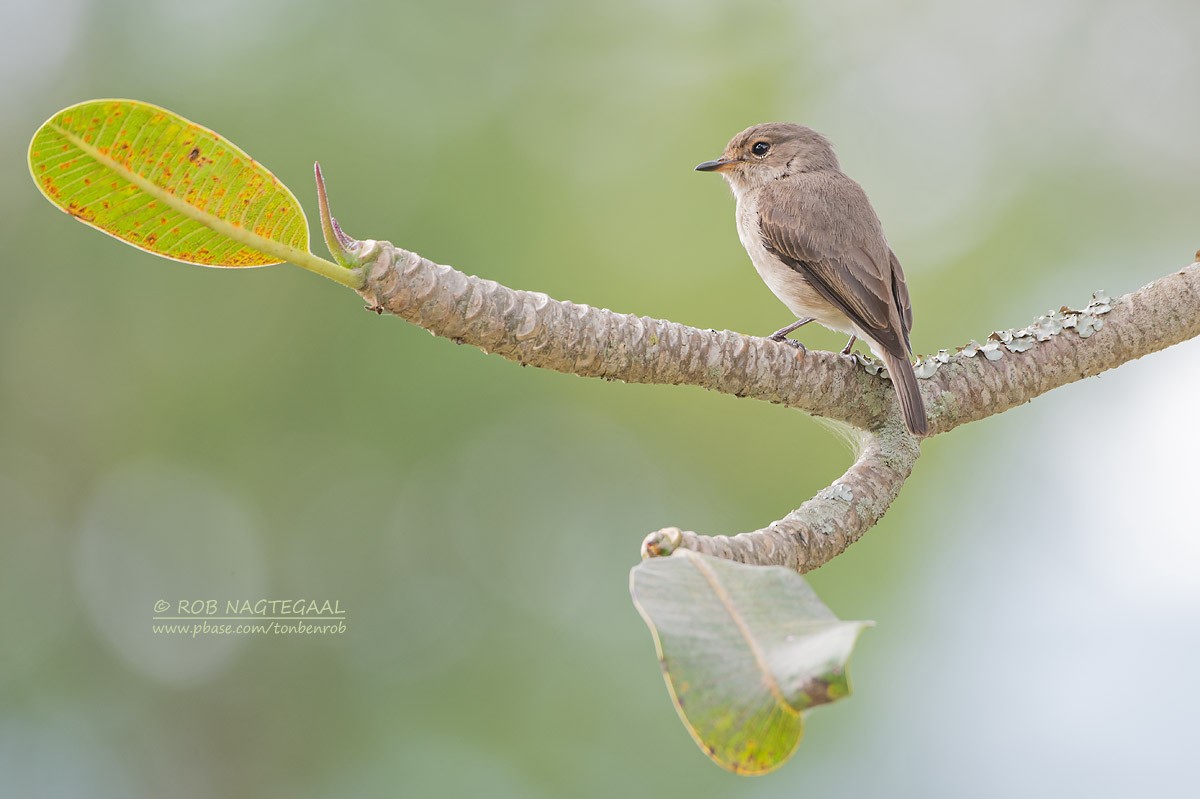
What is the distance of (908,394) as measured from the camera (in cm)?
258

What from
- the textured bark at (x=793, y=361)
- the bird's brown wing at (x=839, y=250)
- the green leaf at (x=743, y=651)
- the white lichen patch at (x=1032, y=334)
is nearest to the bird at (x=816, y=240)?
the bird's brown wing at (x=839, y=250)

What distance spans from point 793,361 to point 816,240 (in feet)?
4.60

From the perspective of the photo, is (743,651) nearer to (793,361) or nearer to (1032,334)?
(793,361)

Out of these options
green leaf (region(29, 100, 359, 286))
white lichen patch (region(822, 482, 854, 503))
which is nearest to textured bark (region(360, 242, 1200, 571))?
white lichen patch (region(822, 482, 854, 503))

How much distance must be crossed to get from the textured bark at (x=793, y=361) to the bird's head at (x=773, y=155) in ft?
5.75

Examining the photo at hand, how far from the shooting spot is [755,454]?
5.52 m

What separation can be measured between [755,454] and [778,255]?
186 centimetres

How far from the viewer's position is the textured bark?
6.00 ft

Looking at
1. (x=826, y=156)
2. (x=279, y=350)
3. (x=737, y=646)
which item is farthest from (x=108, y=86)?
(x=737, y=646)

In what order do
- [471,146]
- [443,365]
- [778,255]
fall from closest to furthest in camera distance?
1. [778,255]
2. [443,365]
3. [471,146]

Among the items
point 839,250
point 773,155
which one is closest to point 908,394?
point 839,250

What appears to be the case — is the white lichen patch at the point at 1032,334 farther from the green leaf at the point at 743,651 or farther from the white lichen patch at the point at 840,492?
the green leaf at the point at 743,651

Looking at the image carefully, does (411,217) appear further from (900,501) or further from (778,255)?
(900,501)

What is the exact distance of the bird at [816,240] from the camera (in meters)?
3.54
